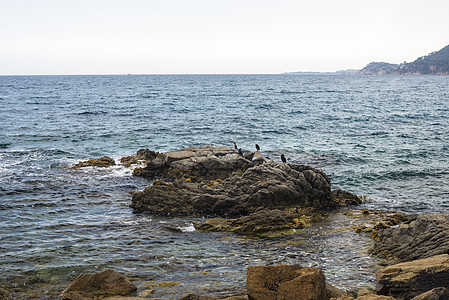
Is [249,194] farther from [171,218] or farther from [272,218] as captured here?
[171,218]

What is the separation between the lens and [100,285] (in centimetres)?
1092

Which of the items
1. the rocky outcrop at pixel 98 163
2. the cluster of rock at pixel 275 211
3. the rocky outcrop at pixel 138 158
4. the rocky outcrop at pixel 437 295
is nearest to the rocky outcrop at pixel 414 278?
the cluster of rock at pixel 275 211

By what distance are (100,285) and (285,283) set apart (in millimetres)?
5235

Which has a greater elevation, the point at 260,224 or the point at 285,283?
the point at 285,283

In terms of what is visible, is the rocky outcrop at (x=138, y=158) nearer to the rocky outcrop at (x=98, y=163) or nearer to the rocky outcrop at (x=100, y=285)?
the rocky outcrop at (x=98, y=163)

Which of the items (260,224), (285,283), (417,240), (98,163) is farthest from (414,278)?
(98,163)

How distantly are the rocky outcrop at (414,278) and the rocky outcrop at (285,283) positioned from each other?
6.41 feet

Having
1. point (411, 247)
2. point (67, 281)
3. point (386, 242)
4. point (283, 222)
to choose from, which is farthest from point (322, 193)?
point (67, 281)

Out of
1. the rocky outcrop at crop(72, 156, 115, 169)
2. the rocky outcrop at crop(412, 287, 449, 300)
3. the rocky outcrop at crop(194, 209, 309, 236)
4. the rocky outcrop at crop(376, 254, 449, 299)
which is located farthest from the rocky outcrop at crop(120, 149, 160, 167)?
the rocky outcrop at crop(412, 287, 449, 300)

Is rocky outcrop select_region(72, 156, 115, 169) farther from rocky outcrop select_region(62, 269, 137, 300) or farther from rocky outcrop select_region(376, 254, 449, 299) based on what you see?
rocky outcrop select_region(376, 254, 449, 299)

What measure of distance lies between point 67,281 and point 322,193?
13.2 metres

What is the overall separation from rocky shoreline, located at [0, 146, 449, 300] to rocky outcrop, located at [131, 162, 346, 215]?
0.05 meters

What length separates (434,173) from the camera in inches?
1054

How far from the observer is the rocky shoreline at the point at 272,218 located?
970 centimetres
